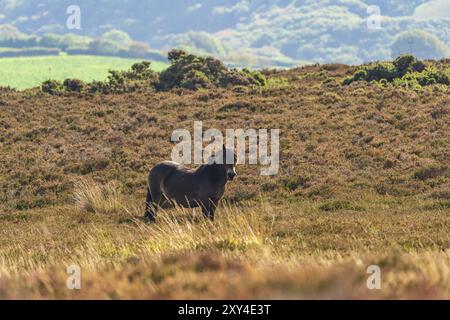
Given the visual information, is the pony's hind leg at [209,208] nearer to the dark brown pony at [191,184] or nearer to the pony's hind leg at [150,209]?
the dark brown pony at [191,184]

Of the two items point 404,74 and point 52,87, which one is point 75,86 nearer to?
point 52,87

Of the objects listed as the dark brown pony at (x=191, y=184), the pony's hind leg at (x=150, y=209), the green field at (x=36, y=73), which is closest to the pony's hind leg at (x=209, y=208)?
the dark brown pony at (x=191, y=184)

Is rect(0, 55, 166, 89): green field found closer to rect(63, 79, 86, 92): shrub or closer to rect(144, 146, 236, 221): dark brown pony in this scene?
rect(63, 79, 86, 92): shrub

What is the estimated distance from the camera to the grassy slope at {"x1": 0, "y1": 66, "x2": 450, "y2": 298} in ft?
26.4

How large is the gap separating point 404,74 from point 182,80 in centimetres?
1419

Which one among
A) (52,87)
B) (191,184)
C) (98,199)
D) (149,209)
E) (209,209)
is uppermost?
(52,87)

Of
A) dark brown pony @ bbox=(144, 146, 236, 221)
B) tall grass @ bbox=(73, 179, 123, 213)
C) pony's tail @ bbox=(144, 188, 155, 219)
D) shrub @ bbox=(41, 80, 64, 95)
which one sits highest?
shrub @ bbox=(41, 80, 64, 95)

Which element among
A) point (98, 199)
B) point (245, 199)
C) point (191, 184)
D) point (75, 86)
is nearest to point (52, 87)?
point (75, 86)

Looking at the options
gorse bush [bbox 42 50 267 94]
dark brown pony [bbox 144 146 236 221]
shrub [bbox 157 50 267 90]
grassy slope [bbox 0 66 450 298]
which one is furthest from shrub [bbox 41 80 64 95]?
dark brown pony [bbox 144 146 236 221]

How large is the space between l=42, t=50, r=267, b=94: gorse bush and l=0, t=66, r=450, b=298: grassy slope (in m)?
2.61

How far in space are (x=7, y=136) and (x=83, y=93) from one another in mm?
10757

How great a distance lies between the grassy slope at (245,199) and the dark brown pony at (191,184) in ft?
1.73

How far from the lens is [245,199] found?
78.9ft
